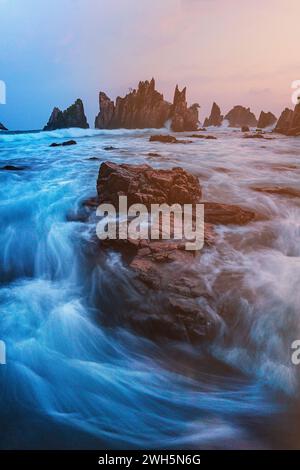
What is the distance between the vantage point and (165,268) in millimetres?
5270

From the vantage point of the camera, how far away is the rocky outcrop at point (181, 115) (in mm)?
67875

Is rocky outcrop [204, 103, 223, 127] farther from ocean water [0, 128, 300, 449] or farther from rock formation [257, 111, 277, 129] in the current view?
ocean water [0, 128, 300, 449]

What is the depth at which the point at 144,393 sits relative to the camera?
3803 millimetres

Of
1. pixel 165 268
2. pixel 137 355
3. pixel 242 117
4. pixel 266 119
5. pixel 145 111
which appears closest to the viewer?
pixel 137 355

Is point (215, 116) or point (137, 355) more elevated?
point (215, 116)

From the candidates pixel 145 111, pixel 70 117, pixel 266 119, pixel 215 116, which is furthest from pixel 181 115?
pixel 215 116

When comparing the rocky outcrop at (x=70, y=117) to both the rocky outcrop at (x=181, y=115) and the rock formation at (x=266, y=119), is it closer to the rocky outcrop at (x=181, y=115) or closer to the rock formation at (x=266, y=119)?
the rocky outcrop at (x=181, y=115)

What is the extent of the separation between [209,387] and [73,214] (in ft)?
19.5

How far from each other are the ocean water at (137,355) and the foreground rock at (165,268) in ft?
0.57

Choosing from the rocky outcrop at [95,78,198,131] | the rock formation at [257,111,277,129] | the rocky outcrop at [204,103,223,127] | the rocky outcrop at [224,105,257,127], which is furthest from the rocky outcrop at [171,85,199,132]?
the rocky outcrop at [224,105,257,127]

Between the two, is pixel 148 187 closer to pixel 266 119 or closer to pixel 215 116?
pixel 266 119

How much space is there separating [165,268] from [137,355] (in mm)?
1569

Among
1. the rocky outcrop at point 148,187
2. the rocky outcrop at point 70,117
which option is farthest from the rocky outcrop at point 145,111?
the rocky outcrop at point 148,187

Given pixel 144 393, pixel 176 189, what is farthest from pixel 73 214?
pixel 144 393
